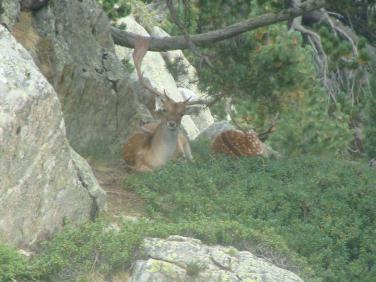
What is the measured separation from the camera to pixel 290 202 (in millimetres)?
12461

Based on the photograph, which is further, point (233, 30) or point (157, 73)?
point (157, 73)

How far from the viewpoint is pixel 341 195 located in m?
13.0

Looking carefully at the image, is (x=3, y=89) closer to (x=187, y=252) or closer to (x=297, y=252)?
(x=187, y=252)

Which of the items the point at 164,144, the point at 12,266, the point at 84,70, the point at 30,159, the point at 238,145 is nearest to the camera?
the point at 12,266

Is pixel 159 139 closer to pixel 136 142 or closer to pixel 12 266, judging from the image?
pixel 136 142

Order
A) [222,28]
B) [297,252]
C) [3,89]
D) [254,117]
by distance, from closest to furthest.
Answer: [3,89] < [297,252] < [222,28] < [254,117]

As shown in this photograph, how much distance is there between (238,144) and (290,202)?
9.52 feet

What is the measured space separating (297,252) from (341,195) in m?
2.20

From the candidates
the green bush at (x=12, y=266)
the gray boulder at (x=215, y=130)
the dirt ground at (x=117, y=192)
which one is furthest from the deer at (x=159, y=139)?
the green bush at (x=12, y=266)

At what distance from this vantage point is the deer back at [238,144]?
15.1 meters

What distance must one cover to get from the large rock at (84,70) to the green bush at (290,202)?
1.38 metres

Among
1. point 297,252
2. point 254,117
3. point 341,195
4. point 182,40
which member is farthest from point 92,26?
point 297,252

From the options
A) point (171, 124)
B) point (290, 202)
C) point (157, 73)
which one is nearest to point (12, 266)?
point (290, 202)

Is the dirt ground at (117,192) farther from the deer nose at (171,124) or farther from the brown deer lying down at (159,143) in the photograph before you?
the deer nose at (171,124)
